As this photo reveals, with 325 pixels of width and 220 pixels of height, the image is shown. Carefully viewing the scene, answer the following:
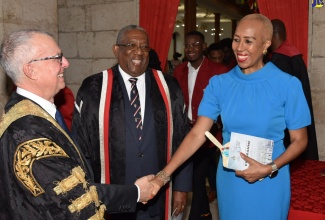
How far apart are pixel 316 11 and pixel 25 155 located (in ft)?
14.2

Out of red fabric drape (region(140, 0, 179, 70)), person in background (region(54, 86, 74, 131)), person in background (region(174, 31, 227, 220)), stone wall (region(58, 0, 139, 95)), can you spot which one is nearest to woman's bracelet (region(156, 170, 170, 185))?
person in background (region(54, 86, 74, 131))

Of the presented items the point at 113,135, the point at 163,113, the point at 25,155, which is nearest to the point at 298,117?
the point at 163,113

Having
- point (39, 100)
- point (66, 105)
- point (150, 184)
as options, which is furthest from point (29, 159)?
point (66, 105)

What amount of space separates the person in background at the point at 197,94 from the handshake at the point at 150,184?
1673mm

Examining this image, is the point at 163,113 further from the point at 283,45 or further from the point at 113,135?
the point at 283,45

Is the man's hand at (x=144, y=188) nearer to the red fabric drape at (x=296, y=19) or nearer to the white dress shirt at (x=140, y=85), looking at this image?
the white dress shirt at (x=140, y=85)

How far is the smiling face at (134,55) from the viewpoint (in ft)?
8.54

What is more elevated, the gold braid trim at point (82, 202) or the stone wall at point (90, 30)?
the stone wall at point (90, 30)

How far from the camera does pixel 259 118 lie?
2100 millimetres

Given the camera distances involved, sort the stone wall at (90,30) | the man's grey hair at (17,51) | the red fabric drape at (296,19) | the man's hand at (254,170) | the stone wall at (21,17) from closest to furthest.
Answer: the man's grey hair at (17,51) < the man's hand at (254,170) < the stone wall at (21,17) < the red fabric drape at (296,19) < the stone wall at (90,30)

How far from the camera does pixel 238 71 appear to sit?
2256 millimetres

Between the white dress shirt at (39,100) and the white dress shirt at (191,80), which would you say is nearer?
the white dress shirt at (39,100)

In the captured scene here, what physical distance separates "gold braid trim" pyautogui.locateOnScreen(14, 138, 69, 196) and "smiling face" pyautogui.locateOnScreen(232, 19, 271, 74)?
1.24 m

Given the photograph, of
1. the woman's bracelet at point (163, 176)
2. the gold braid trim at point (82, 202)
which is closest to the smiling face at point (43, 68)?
the gold braid trim at point (82, 202)
